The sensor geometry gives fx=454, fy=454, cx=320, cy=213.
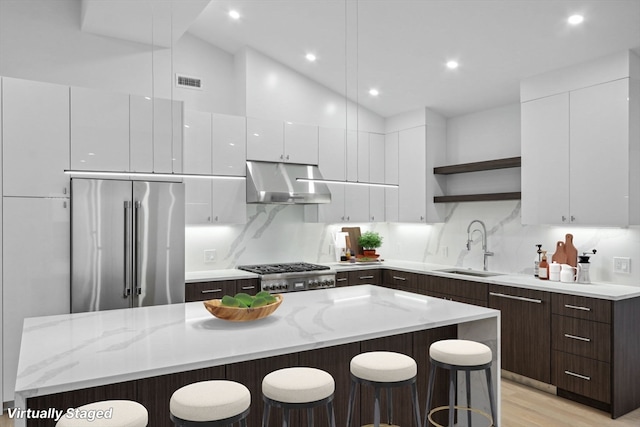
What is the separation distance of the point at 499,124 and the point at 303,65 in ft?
7.49

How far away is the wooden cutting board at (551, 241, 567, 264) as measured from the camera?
410cm

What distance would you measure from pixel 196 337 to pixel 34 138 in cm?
256

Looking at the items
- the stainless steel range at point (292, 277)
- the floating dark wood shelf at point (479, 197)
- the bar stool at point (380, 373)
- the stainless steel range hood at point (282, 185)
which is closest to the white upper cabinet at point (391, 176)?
the floating dark wood shelf at point (479, 197)

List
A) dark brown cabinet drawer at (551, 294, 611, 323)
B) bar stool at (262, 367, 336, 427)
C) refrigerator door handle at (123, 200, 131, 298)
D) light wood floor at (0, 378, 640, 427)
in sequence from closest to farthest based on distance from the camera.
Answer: bar stool at (262, 367, 336, 427)
light wood floor at (0, 378, 640, 427)
dark brown cabinet drawer at (551, 294, 611, 323)
refrigerator door handle at (123, 200, 131, 298)

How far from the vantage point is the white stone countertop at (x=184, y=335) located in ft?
5.60

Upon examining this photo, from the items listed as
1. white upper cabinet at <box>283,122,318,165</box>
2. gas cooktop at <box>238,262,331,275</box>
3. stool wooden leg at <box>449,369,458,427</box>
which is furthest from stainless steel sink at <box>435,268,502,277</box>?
stool wooden leg at <box>449,369,458,427</box>

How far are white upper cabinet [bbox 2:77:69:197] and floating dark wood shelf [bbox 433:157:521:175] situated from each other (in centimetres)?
385

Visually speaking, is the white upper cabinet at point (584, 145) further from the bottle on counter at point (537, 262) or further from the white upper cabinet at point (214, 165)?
the white upper cabinet at point (214, 165)

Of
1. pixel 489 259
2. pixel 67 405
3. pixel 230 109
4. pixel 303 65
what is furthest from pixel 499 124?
pixel 67 405

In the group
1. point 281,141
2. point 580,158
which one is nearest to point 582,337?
Result: point 580,158

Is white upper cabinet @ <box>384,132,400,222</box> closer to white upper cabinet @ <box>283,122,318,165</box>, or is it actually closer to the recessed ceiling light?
white upper cabinet @ <box>283,122,318,165</box>

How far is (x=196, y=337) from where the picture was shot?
2148 mm

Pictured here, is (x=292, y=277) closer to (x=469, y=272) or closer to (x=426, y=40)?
(x=469, y=272)

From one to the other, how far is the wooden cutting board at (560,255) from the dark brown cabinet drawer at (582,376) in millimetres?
Answer: 854
